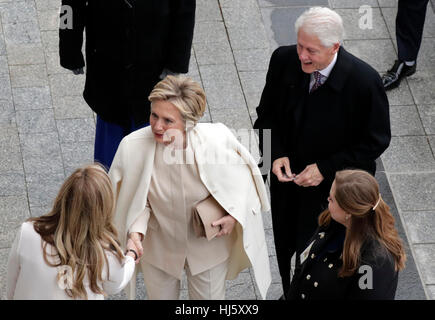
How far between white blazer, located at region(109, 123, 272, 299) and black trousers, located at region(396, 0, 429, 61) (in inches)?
126

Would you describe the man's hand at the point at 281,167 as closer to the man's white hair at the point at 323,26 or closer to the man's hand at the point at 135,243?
the man's white hair at the point at 323,26

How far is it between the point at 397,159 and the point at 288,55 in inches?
92.1

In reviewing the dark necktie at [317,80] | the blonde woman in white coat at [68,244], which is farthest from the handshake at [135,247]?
the dark necktie at [317,80]

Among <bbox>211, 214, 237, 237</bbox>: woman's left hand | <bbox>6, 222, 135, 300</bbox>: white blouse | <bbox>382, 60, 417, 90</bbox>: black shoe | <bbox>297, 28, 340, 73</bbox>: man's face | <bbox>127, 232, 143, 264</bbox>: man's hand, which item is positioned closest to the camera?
<bbox>6, 222, 135, 300</bbox>: white blouse

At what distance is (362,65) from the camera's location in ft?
17.5

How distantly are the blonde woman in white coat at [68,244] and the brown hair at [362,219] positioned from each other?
49.6 inches

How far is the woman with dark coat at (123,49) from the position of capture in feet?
19.5

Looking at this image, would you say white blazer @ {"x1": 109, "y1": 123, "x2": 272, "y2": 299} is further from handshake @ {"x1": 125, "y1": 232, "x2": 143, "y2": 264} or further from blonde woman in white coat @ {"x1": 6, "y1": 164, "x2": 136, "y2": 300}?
blonde woman in white coat @ {"x1": 6, "y1": 164, "x2": 136, "y2": 300}

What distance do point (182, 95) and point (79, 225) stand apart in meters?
1.03

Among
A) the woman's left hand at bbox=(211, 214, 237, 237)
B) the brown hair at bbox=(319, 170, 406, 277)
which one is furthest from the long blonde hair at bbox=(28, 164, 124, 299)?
the brown hair at bbox=(319, 170, 406, 277)

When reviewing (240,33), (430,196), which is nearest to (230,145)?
(430,196)

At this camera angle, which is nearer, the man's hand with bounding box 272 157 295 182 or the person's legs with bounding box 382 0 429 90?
the man's hand with bounding box 272 157 295 182

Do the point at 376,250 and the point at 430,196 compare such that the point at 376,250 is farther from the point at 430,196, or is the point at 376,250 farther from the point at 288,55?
the point at 430,196

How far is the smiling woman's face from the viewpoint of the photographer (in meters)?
4.89
